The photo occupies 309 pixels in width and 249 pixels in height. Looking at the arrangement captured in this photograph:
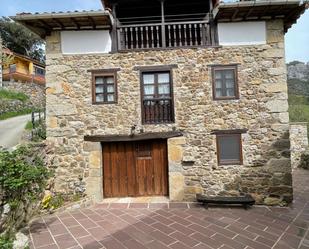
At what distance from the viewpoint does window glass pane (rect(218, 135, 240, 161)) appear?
6945mm

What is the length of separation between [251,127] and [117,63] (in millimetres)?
4303

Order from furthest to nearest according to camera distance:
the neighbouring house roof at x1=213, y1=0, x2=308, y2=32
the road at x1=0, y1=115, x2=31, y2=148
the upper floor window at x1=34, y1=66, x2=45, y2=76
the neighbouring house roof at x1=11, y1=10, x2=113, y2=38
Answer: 1. the upper floor window at x1=34, y1=66, x2=45, y2=76
2. the road at x1=0, y1=115, x2=31, y2=148
3. the neighbouring house roof at x1=11, y1=10, x2=113, y2=38
4. the neighbouring house roof at x1=213, y1=0, x2=308, y2=32

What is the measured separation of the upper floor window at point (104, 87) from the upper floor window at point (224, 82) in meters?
2.93

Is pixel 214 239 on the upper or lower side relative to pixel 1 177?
lower

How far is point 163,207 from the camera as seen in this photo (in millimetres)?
6496

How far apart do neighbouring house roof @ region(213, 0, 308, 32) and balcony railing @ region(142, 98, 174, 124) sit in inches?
112

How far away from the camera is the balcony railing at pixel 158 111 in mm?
7160

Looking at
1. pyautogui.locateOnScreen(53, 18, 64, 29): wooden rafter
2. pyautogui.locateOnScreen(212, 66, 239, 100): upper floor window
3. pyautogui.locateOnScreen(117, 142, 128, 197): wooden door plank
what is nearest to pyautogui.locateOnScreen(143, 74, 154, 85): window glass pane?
pyautogui.locateOnScreen(212, 66, 239, 100): upper floor window

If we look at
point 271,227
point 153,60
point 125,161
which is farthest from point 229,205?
point 153,60

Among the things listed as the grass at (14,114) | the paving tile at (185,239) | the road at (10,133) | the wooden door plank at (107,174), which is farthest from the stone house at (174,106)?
the grass at (14,114)

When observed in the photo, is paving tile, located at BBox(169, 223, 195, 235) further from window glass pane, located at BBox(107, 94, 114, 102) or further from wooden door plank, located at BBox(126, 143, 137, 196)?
window glass pane, located at BBox(107, 94, 114, 102)

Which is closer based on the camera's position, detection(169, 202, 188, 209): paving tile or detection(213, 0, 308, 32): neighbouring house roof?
detection(213, 0, 308, 32): neighbouring house roof

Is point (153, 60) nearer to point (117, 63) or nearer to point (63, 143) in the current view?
point (117, 63)

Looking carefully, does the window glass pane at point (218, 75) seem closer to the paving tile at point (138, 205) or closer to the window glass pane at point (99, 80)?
the window glass pane at point (99, 80)
